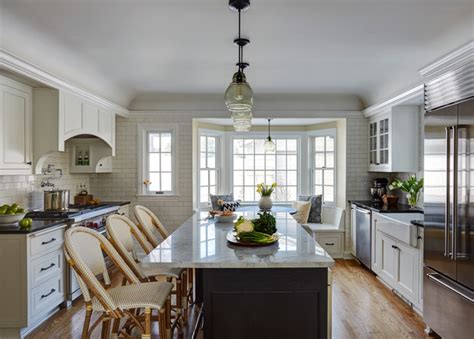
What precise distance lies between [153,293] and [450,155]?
2.37 m

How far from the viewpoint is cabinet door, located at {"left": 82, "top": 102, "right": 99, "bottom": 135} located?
14.3 feet

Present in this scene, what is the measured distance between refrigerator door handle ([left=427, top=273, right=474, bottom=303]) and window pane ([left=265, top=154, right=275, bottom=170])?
420 centimetres

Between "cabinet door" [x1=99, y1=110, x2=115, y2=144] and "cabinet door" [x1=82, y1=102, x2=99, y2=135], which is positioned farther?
"cabinet door" [x1=99, y1=110, x2=115, y2=144]

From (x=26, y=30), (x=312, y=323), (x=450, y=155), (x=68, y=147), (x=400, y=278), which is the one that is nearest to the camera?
(x=312, y=323)

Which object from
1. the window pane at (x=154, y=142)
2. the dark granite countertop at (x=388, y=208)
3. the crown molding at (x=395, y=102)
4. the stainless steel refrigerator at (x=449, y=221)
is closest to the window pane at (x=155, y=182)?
the window pane at (x=154, y=142)

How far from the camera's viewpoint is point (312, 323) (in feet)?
6.66

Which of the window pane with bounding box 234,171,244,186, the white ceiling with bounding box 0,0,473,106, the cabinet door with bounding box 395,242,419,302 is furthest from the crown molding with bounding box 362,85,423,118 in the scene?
the window pane with bounding box 234,171,244,186

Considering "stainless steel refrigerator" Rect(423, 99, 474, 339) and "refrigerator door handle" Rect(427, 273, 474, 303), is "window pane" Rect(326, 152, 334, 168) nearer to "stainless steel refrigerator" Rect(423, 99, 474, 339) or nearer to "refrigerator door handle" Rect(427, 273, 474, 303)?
"stainless steel refrigerator" Rect(423, 99, 474, 339)

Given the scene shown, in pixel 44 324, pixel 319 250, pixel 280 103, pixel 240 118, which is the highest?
pixel 280 103

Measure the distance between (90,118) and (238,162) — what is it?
312cm

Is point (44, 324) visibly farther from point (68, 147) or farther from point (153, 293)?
point (68, 147)

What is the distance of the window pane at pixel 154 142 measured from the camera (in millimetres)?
5750

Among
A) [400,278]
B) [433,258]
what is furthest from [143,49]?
[400,278]

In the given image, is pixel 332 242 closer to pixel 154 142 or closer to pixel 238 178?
pixel 238 178
